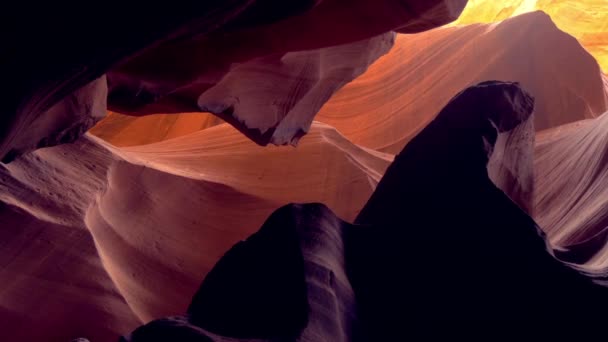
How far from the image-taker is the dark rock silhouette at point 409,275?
7.02ft

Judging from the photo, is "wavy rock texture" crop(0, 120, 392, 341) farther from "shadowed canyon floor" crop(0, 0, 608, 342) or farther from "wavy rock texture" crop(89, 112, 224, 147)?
"wavy rock texture" crop(89, 112, 224, 147)

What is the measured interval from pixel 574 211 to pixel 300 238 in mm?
1936

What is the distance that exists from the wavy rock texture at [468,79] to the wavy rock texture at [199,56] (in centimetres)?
245

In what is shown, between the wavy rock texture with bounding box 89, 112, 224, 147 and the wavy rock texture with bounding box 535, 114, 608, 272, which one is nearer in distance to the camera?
the wavy rock texture with bounding box 535, 114, 608, 272

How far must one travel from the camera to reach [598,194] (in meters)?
3.46

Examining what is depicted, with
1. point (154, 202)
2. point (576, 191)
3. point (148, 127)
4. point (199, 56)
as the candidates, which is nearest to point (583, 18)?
point (148, 127)

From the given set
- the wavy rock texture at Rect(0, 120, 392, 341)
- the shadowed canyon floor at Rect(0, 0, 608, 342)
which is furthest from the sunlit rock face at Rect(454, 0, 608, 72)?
the wavy rock texture at Rect(0, 120, 392, 341)

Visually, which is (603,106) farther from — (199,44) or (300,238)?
(300,238)

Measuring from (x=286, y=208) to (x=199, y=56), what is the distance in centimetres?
122

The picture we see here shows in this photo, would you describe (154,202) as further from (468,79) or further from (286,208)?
(468,79)

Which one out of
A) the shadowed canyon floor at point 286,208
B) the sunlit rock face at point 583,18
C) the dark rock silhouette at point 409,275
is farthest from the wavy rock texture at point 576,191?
the sunlit rock face at point 583,18

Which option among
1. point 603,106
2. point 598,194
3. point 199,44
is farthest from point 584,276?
point 603,106

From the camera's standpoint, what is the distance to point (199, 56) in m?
3.44

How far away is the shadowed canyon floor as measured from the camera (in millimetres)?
2232
